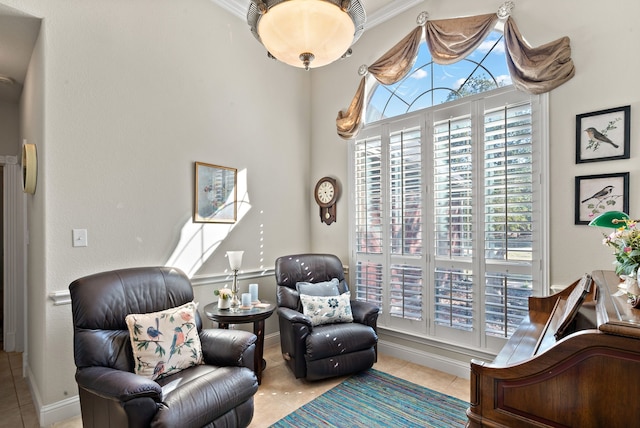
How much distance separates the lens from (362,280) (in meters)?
→ 3.61

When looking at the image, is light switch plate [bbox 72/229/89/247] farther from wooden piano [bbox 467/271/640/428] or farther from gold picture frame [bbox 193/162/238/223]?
wooden piano [bbox 467/271/640/428]

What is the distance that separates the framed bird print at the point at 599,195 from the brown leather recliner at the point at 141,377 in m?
2.47

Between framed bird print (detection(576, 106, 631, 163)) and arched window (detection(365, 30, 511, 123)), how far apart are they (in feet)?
2.23

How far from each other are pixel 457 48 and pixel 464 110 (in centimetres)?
52

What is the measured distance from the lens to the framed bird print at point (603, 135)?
2205 mm

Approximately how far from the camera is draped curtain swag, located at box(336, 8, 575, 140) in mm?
2430

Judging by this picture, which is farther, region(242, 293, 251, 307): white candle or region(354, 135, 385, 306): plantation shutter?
region(354, 135, 385, 306): plantation shutter

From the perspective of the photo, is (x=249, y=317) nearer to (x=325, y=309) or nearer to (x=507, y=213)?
(x=325, y=309)

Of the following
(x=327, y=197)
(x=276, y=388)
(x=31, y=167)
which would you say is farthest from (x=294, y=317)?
(x=31, y=167)

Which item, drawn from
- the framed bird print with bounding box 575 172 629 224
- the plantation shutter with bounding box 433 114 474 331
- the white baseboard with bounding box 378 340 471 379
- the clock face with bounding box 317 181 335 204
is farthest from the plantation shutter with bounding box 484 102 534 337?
the clock face with bounding box 317 181 335 204

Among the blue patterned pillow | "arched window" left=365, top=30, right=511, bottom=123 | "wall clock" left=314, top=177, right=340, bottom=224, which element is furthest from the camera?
"wall clock" left=314, top=177, right=340, bottom=224

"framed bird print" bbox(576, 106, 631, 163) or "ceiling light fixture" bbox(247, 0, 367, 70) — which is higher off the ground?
"ceiling light fixture" bbox(247, 0, 367, 70)

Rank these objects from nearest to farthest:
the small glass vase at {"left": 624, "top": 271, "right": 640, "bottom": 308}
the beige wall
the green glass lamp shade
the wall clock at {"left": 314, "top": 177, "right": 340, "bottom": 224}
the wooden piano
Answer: the wooden piano, the small glass vase at {"left": 624, "top": 271, "right": 640, "bottom": 308}, the green glass lamp shade, the beige wall, the wall clock at {"left": 314, "top": 177, "right": 340, "bottom": 224}

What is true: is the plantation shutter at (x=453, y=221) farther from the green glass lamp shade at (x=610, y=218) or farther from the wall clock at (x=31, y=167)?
the wall clock at (x=31, y=167)
